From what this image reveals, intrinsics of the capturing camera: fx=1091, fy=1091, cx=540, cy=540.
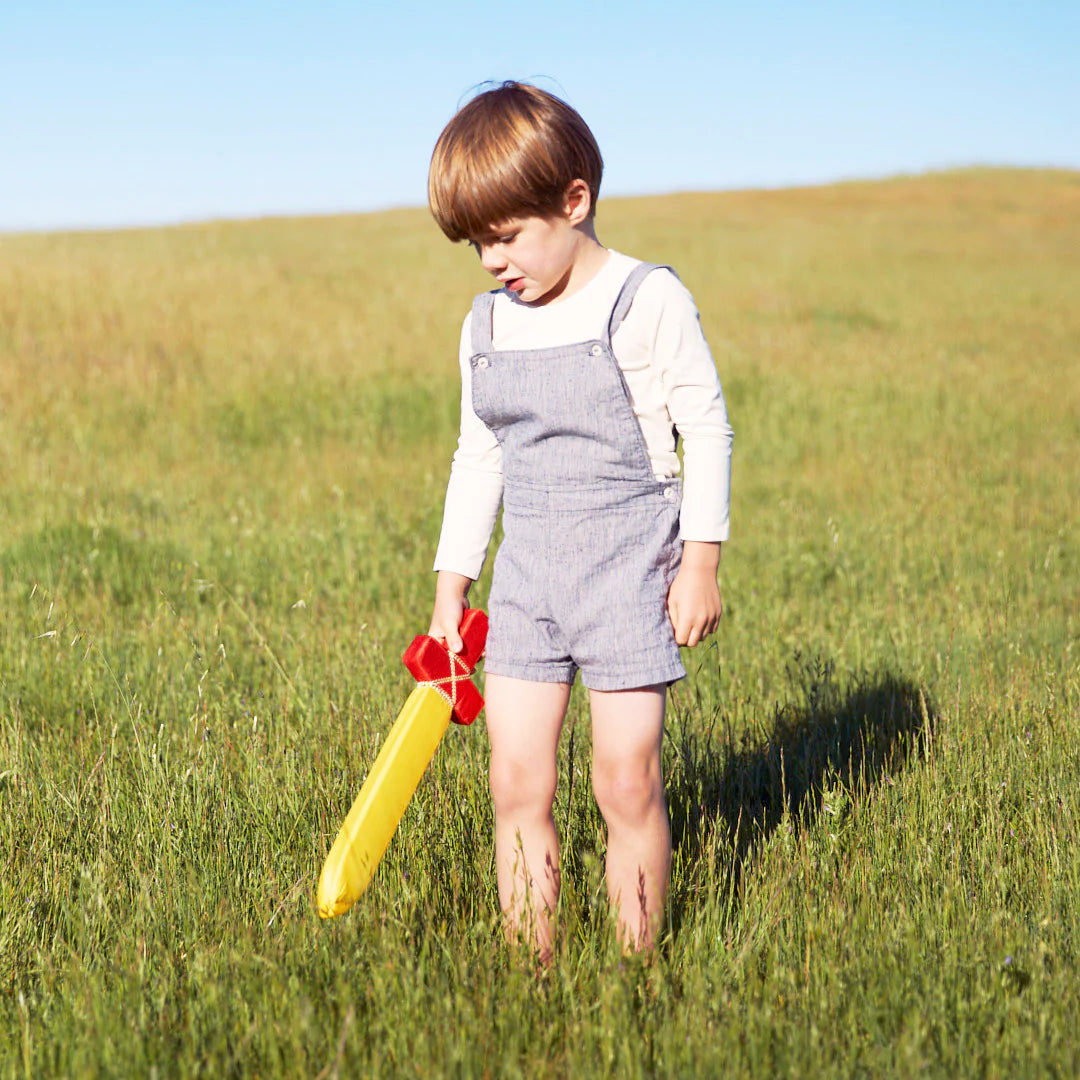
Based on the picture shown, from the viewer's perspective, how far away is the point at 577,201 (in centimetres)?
233

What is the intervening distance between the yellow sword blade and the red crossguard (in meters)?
0.03

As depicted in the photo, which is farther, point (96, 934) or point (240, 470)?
point (240, 470)

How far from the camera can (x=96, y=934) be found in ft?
7.49

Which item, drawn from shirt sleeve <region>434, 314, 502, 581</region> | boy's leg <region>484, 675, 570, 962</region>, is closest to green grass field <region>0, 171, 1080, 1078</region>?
boy's leg <region>484, 675, 570, 962</region>

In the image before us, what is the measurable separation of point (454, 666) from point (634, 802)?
506 millimetres

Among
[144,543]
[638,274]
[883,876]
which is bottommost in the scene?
[883,876]

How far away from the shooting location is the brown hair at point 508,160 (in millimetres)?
2229

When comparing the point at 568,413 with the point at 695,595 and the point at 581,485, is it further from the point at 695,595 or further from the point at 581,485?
the point at 695,595

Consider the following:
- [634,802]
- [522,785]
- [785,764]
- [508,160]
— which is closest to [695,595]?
[634,802]

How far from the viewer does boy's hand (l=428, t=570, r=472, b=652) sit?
2.55 meters

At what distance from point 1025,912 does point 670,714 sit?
4.85 ft

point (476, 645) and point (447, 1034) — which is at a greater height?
point (476, 645)

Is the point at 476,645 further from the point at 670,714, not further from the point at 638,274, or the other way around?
the point at 670,714

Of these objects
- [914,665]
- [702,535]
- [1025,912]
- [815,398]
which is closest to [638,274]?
[702,535]
